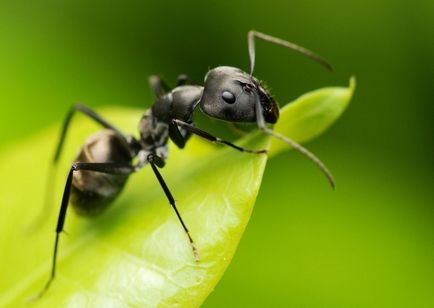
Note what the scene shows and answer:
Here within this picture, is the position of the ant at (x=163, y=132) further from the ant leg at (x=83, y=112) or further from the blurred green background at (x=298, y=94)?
the blurred green background at (x=298, y=94)

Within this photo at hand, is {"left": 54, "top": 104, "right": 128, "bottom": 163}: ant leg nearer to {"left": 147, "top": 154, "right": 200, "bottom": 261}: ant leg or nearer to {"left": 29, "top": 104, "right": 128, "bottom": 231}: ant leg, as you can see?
{"left": 29, "top": 104, "right": 128, "bottom": 231}: ant leg

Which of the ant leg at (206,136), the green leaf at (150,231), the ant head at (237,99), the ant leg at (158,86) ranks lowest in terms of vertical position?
the green leaf at (150,231)

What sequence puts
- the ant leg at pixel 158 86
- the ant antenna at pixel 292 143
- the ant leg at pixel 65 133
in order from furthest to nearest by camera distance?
the ant leg at pixel 158 86 < the ant leg at pixel 65 133 < the ant antenna at pixel 292 143

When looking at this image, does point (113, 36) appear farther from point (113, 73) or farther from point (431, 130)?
point (431, 130)

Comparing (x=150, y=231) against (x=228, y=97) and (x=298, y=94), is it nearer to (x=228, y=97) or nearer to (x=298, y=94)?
(x=228, y=97)

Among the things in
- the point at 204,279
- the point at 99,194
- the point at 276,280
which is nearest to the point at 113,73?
the point at 99,194

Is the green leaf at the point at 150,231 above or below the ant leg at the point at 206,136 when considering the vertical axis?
below

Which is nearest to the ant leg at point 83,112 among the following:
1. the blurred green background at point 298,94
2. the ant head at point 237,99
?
the ant head at point 237,99
